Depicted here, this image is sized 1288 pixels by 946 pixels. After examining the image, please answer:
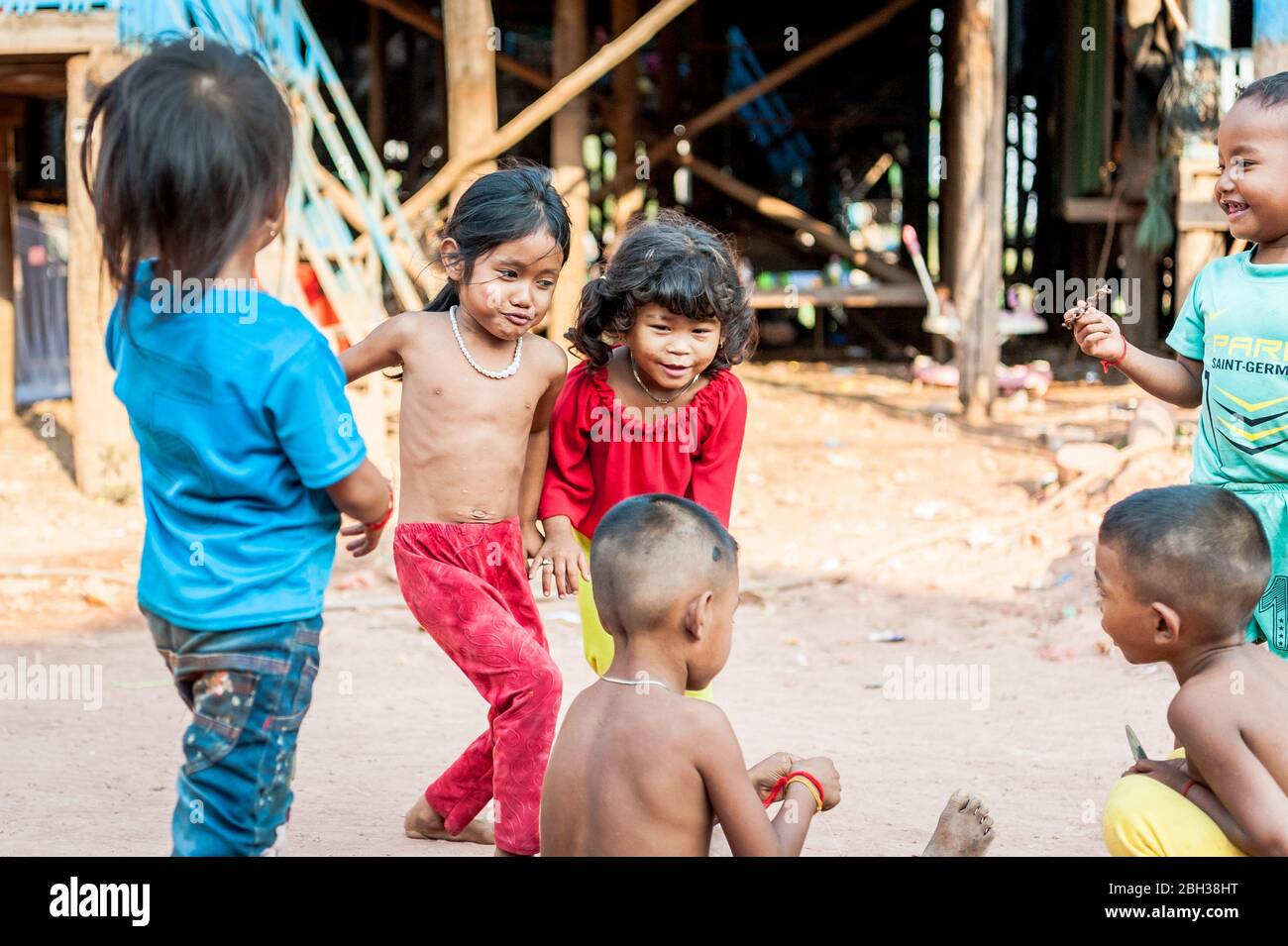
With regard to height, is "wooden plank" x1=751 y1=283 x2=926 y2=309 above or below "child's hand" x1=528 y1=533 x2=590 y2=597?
above

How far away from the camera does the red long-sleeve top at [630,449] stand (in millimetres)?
3115

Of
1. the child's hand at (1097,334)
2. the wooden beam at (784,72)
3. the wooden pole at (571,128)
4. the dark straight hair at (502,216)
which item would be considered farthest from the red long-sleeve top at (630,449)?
the wooden beam at (784,72)

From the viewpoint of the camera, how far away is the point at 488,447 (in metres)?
3.05

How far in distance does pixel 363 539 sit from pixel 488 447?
0.59m

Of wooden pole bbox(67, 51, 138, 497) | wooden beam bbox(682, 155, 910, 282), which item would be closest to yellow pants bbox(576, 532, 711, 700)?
wooden pole bbox(67, 51, 138, 497)

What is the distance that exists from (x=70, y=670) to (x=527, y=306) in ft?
9.78

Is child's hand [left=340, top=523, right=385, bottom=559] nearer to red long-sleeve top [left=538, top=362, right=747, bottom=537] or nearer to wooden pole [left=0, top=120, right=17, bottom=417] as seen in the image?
red long-sleeve top [left=538, top=362, right=747, bottom=537]

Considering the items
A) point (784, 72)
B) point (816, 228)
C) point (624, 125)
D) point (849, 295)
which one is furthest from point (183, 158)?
point (849, 295)

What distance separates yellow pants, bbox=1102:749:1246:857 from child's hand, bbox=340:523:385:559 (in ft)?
4.63

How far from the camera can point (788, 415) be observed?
9547mm

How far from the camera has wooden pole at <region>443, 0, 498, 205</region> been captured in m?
8.27

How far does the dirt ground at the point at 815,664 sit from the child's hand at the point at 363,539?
1.08 metres

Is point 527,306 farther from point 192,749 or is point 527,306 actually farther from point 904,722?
point 904,722
